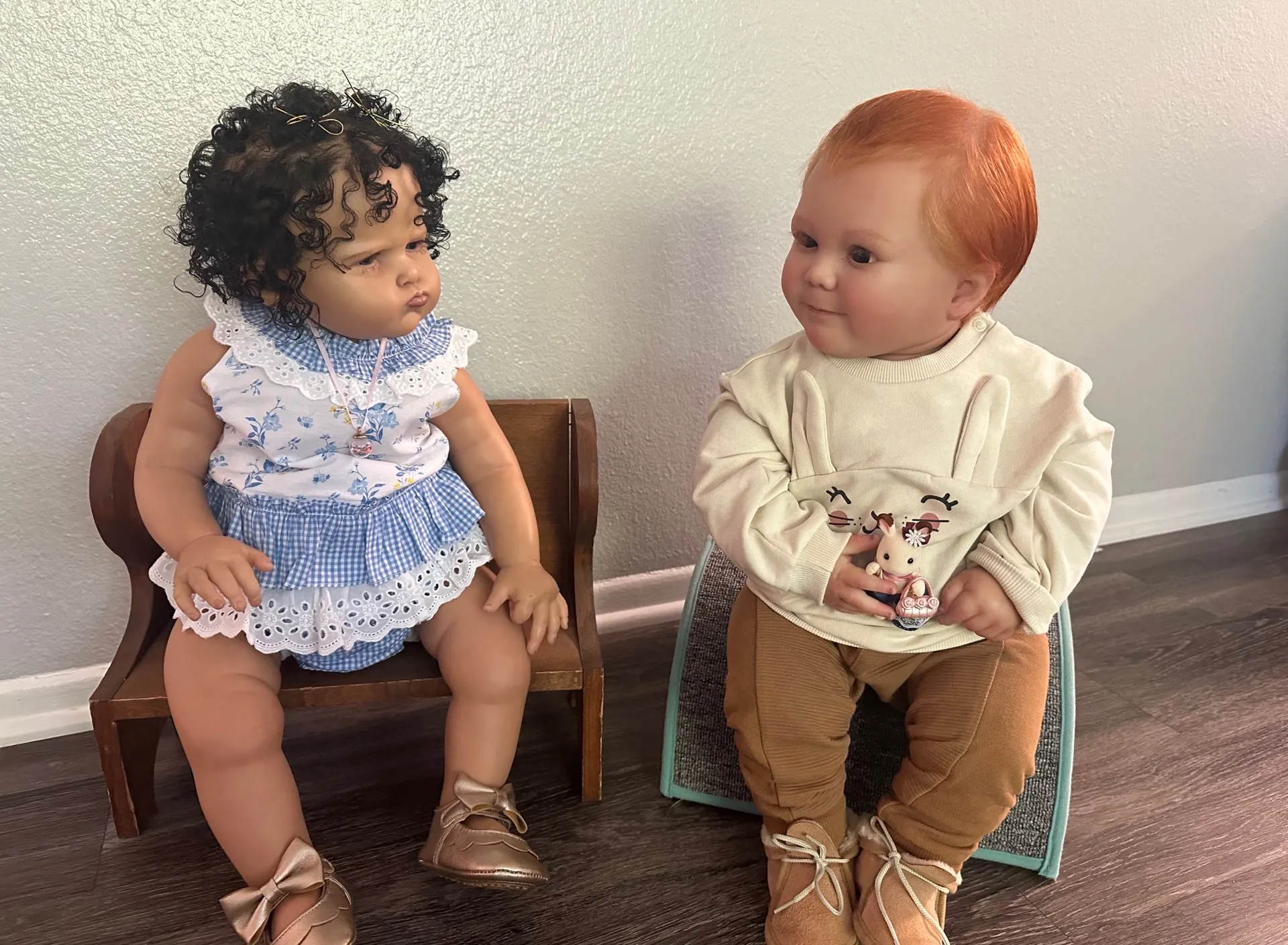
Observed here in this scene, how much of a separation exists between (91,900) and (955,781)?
2.94 ft

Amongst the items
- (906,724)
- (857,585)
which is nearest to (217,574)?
(857,585)

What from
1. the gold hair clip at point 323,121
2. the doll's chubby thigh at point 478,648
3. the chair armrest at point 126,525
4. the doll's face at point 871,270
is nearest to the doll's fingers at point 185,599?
the chair armrest at point 126,525

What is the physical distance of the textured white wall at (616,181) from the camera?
1.01 meters

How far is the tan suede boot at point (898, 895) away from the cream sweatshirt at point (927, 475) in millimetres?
214

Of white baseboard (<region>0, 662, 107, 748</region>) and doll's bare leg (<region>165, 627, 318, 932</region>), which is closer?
doll's bare leg (<region>165, 627, 318, 932</region>)

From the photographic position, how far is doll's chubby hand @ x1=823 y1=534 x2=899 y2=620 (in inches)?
35.5

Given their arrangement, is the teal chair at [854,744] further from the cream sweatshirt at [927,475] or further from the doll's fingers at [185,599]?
the doll's fingers at [185,599]

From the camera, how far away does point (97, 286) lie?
1041 millimetres

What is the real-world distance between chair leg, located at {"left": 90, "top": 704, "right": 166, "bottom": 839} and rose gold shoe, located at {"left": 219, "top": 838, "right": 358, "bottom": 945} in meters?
0.19

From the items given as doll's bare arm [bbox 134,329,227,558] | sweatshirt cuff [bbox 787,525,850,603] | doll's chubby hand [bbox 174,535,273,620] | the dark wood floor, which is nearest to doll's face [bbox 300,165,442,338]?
doll's bare arm [bbox 134,329,227,558]

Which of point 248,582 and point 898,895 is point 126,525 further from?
point 898,895

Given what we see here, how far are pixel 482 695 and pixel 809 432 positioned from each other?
444 mm


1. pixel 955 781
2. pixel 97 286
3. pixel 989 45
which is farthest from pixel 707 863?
pixel 989 45

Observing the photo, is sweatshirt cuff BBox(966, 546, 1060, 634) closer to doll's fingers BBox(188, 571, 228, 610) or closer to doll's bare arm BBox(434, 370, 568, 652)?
doll's bare arm BBox(434, 370, 568, 652)
